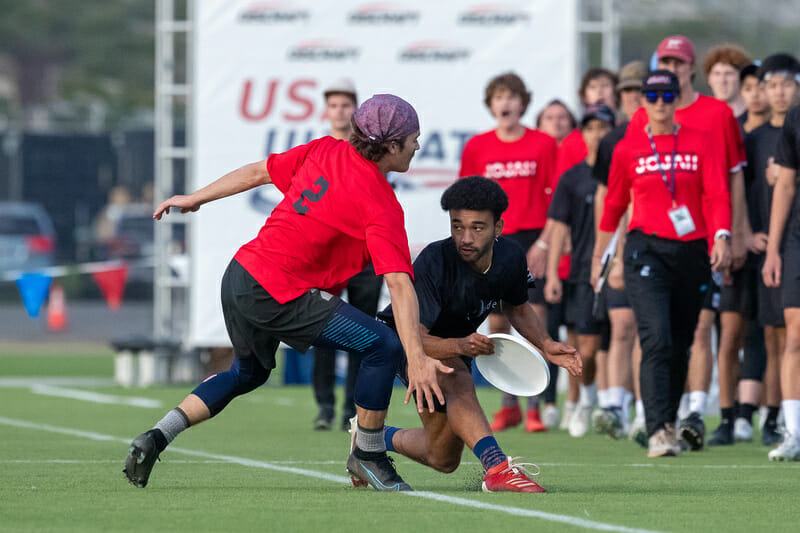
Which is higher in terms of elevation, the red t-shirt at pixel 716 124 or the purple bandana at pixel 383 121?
the red t-shirt at pixel 716 124

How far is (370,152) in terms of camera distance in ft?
21.2

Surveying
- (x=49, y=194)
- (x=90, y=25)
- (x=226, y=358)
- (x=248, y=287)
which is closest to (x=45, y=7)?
(x=90, y=25)

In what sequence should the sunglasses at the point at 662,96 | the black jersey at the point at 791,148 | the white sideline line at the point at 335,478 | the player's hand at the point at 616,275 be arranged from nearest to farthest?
1. the white sideline line at the point at 335,478
2. the black jersey at the point at 791,148
3. the sunglasses at the point at 662,96
4. the player's hand at the point at 616,275

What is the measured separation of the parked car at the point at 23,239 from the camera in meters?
34.3

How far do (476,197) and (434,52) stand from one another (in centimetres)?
877

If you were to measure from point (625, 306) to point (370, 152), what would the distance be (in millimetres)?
4453

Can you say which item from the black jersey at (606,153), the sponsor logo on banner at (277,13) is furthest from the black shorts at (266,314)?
the sponsor logo on banner at (277,13)

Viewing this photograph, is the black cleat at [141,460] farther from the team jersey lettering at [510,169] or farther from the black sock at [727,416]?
the team jersey lettering at [510,169]

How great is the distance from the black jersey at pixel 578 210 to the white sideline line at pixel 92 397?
398 cm

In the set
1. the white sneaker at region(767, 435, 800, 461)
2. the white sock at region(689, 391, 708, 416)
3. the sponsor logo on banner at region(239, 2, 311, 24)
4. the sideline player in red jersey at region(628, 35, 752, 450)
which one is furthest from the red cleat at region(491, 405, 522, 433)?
the sponsor logo on banner at region(239, 2, 311, 24)

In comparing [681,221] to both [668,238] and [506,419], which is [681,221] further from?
[506,419]

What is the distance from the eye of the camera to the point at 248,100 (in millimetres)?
15484

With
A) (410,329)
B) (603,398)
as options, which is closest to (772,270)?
(603,398)

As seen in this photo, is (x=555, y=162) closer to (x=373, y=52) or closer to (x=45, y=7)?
(x=373, y=52)
